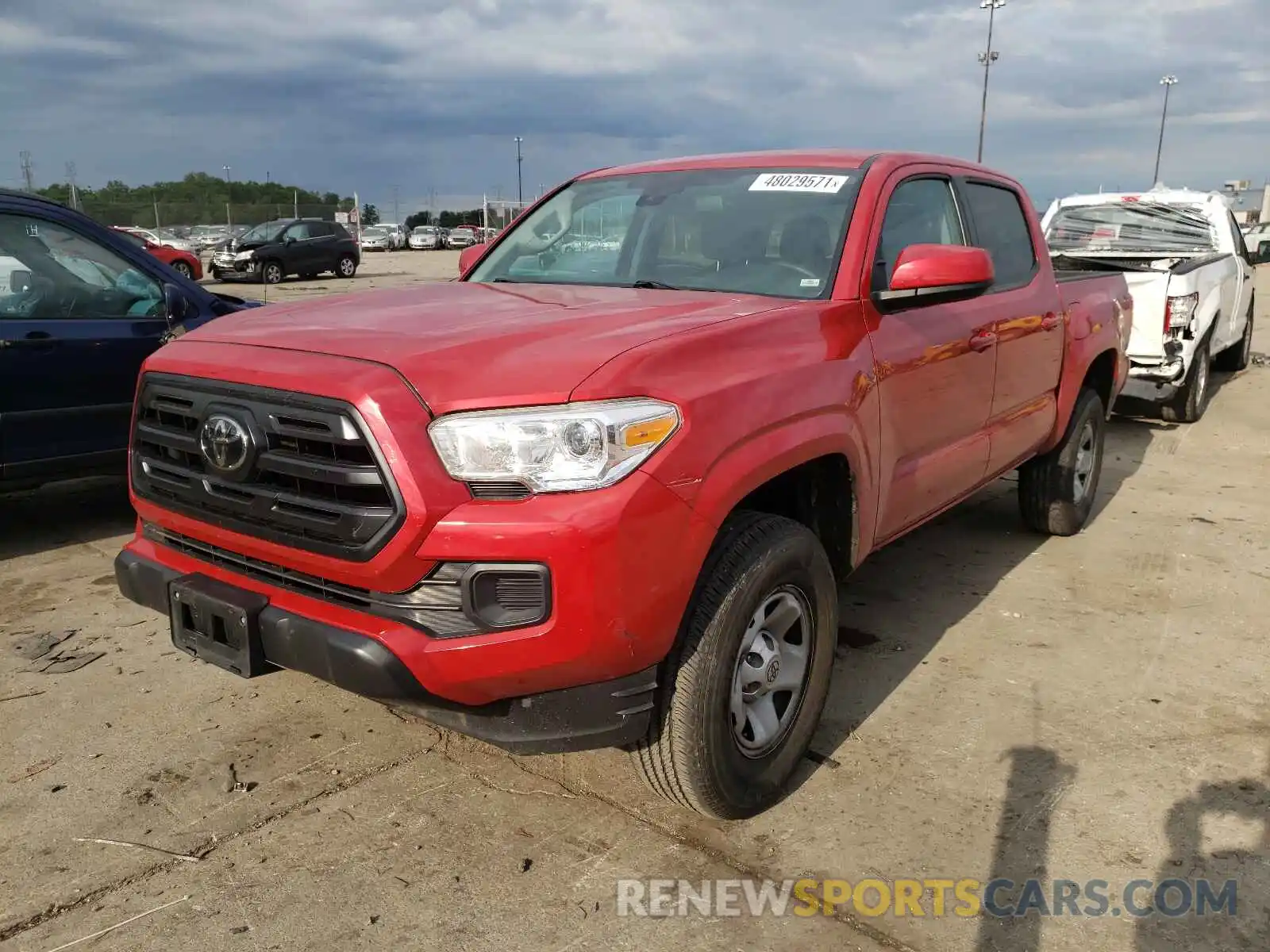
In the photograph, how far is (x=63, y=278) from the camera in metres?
4.88

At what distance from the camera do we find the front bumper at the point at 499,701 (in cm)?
229

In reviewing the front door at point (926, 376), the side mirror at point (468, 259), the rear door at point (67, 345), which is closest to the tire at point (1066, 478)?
the front door at point (926, 376)

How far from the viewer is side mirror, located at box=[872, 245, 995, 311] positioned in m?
3.09

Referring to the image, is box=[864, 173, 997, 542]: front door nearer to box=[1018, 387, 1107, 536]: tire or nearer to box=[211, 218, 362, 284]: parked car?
box=[1018, 387, 1107, 536]: tire

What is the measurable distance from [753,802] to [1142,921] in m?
0.96

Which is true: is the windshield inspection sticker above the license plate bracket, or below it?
above

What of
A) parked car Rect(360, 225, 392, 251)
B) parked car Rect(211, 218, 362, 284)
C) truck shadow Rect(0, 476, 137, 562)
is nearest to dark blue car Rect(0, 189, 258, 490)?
truck shadow Rect(0, 476, 137, 562)

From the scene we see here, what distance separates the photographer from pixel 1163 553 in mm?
5137

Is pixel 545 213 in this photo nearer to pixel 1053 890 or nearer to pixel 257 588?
pixel 257 588

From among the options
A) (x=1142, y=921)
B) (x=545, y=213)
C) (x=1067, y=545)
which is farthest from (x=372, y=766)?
(x=1067, y=545)

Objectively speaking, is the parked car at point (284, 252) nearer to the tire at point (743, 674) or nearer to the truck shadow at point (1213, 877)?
the tire at point (743, 674)

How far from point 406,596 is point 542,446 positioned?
0.47m

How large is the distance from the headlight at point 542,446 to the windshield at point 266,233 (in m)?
24.3

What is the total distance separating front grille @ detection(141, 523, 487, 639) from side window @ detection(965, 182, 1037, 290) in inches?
114
